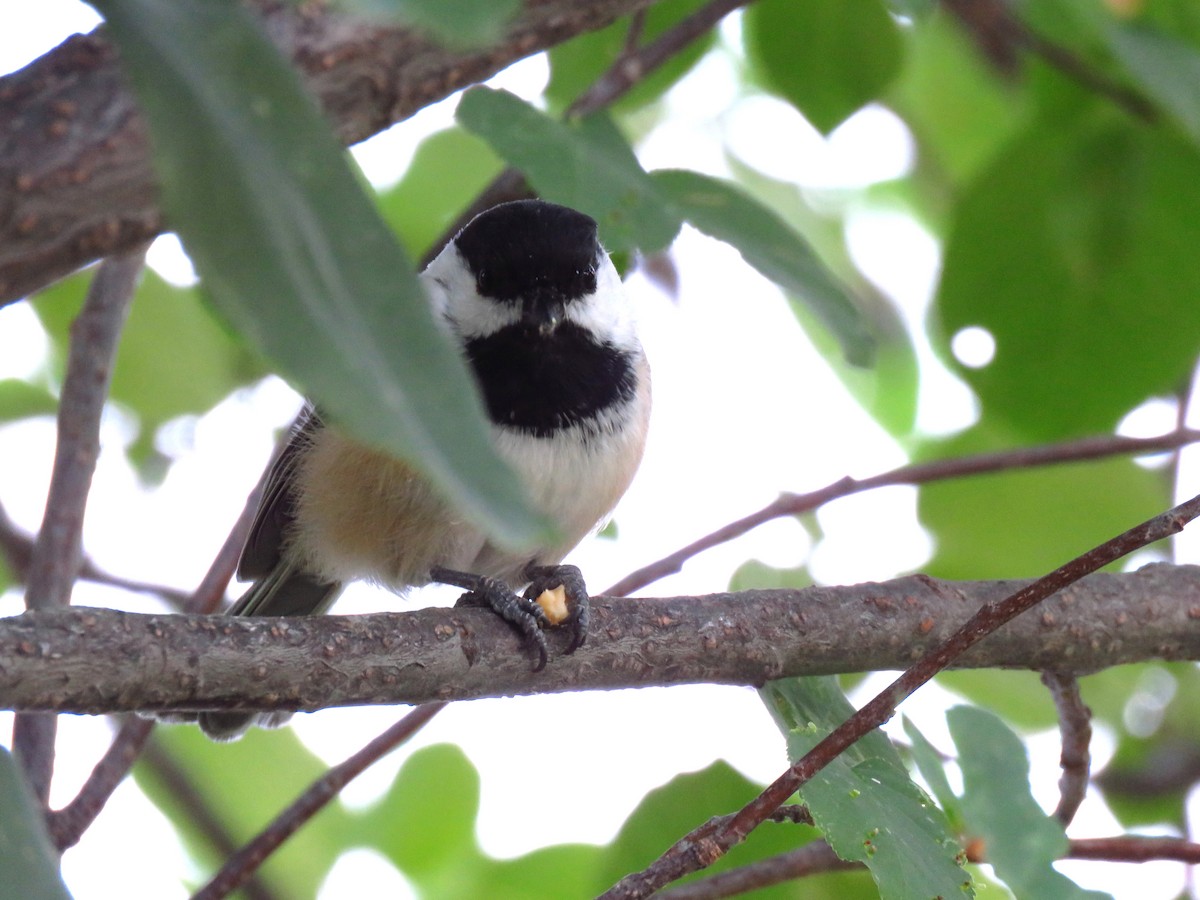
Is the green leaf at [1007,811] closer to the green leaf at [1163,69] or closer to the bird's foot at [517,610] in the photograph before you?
the bird's foot at [517,610]

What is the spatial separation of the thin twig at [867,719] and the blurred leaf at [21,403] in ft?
5.39

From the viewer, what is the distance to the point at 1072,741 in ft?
5.36

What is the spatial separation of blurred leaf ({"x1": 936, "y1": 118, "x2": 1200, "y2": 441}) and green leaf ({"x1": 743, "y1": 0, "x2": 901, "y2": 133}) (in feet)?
0.96

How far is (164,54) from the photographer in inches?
23.0

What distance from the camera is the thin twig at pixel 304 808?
4.92 ft

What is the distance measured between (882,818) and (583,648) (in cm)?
38

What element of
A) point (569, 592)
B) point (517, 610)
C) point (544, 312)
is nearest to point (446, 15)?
point (517, 610)

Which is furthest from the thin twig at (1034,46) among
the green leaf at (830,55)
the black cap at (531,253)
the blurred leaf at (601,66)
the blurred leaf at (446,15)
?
the blurred leaf at (446,15)

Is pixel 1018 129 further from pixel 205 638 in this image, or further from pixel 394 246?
pixel 394 246

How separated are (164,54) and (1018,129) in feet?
6.40

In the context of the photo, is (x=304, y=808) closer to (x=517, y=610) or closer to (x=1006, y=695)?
(x=517, y=610)

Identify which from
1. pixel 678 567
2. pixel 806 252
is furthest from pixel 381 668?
pixel 806 252

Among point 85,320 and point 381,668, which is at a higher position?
point 85,320

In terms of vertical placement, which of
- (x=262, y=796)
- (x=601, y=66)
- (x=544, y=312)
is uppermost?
(x=601, y=66)
